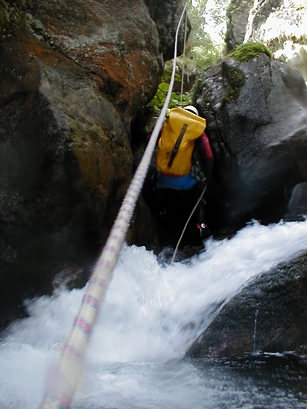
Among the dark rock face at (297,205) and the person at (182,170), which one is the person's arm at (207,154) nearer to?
the person at (182,170)

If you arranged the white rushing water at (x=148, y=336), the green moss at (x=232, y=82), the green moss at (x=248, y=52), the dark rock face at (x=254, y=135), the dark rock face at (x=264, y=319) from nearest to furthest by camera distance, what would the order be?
1. the white rushing water at (x=148, y=336)
2. the dark rock face at (x=264, y=319)
3. the dark rock face at (x=254, y=135)
4. the green moss at (x=232, y=82)
5. the green moss at (x=248, y=52)

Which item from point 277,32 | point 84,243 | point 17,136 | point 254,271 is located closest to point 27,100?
point 17,136

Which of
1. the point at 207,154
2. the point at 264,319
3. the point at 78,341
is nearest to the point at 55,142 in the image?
the point at 264,319

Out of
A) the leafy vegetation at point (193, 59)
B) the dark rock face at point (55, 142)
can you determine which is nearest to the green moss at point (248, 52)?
the leafy vegetation at point (193, 59)

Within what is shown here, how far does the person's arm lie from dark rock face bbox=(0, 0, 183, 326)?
1.49 m

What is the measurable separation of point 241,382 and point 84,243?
237cm

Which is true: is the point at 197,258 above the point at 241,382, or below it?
below

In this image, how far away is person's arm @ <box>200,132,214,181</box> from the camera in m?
5.87

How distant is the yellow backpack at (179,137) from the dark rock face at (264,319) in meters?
2.71

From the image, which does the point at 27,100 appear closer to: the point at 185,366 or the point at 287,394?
the point at 185,366

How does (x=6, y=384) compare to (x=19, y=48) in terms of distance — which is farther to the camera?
(x=19, y=48)

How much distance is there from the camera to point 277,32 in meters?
12.6

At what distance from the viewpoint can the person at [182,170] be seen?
18.2ft

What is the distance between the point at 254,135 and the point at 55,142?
370cm
